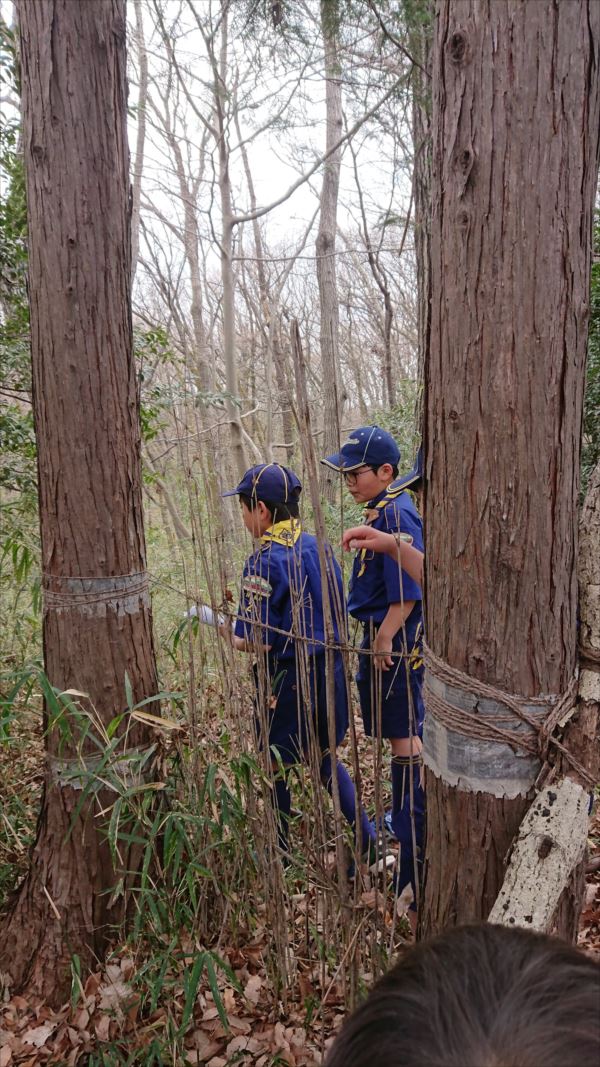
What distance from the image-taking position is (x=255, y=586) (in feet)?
6.37

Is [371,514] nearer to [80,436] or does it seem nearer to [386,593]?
[386,593]

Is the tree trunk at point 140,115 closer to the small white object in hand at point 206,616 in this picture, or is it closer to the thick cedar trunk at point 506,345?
the small white object in hand at point 206,616

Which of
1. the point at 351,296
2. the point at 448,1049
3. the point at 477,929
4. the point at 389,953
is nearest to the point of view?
the point at 448,1049

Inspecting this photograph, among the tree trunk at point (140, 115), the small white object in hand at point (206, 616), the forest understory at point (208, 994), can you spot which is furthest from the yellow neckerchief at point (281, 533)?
the tree trunk at point (140, 115)

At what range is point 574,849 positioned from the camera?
93 cm

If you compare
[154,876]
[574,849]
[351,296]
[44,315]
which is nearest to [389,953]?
[154,876]

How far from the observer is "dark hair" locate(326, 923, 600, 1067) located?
47cm

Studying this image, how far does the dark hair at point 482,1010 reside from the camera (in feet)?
1.53

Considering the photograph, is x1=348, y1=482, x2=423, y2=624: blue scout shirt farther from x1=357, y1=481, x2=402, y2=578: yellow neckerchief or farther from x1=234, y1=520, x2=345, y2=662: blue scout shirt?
x1=234, y1=520, x2=345, y2=662: blue scout shirt

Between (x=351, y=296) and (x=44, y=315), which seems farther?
(x=351, y=296)

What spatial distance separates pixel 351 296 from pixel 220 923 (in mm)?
13466

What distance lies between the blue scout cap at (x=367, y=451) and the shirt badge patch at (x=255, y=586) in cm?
53

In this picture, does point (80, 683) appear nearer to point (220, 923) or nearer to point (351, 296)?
point (220, 923)

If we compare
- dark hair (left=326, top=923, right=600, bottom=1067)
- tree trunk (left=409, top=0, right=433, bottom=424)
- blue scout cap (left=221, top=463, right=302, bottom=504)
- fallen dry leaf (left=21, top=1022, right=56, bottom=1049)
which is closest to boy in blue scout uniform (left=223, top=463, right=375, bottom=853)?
blue scout cap (left=221, top=463, right=302, bottom=504)
